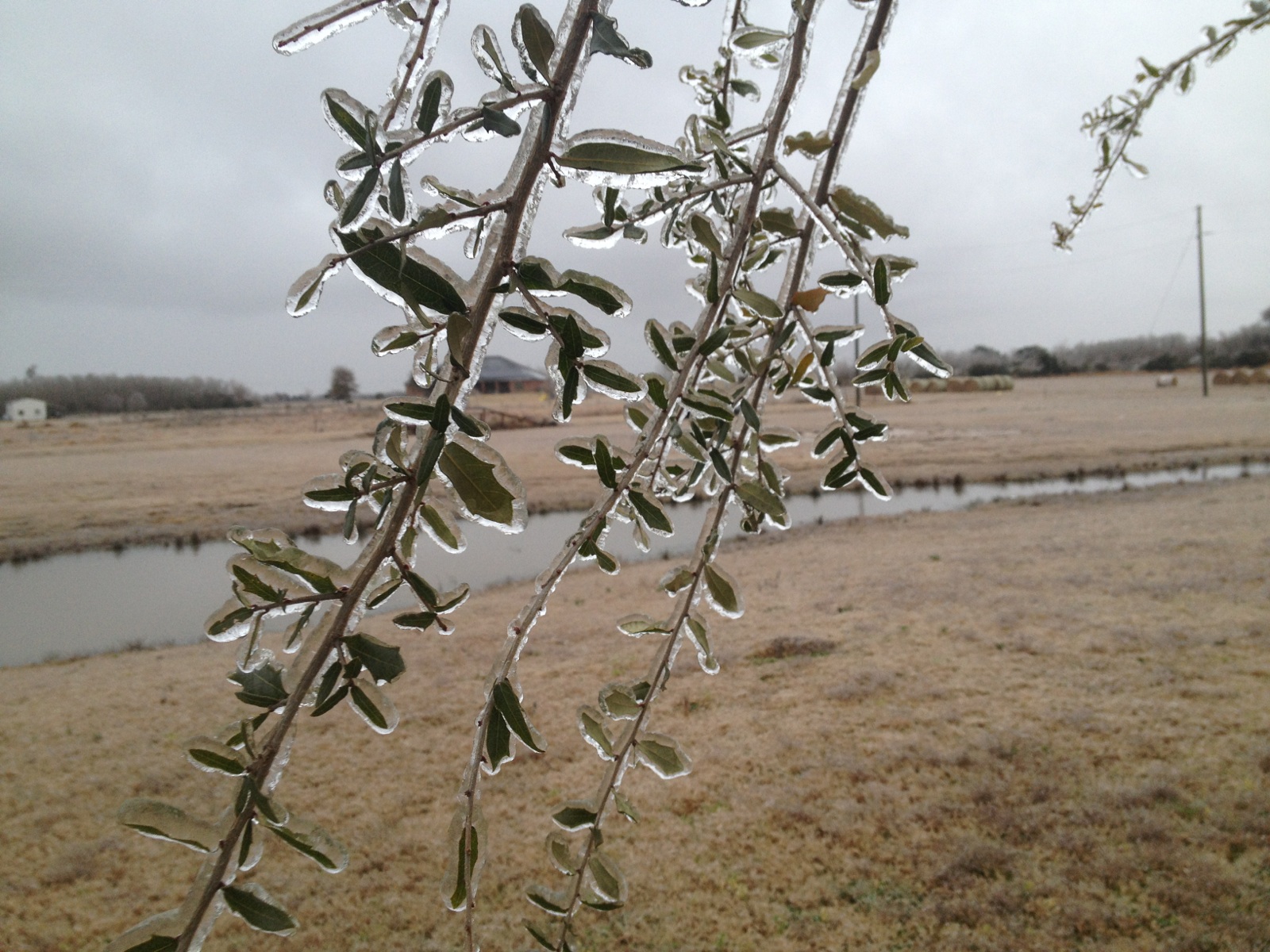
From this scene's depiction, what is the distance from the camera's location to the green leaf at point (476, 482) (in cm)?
33

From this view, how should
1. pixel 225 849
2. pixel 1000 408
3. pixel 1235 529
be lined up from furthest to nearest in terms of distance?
pixel 1000 408
pixel 1235 529
pixel 225 849

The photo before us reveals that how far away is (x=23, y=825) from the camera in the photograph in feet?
9.49

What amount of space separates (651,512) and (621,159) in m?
0.24

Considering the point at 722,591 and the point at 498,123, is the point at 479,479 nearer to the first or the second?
the point at 498,123

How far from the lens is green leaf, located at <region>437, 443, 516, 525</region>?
13.0 inches

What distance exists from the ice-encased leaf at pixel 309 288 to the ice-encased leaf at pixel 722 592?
389 mm

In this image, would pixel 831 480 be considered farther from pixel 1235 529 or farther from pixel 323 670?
pixel 1235 529

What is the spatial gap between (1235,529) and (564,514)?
6.79 meters

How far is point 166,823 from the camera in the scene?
31 cm

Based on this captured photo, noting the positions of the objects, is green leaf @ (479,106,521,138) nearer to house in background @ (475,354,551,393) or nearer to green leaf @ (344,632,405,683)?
green leaf @ (344,632,405,683)

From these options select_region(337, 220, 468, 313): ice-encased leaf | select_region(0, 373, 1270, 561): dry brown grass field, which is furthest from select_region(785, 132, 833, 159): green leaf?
select_region(0, 373, 1270, 561): dry brown grass field

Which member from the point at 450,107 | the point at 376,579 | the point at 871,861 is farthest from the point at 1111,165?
the point at 871,861

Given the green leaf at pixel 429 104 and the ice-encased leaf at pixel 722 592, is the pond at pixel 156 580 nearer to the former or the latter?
the ice-encased leaf at pixel 722 592

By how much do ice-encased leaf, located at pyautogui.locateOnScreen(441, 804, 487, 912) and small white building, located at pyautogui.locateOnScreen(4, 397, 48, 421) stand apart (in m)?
6.11
